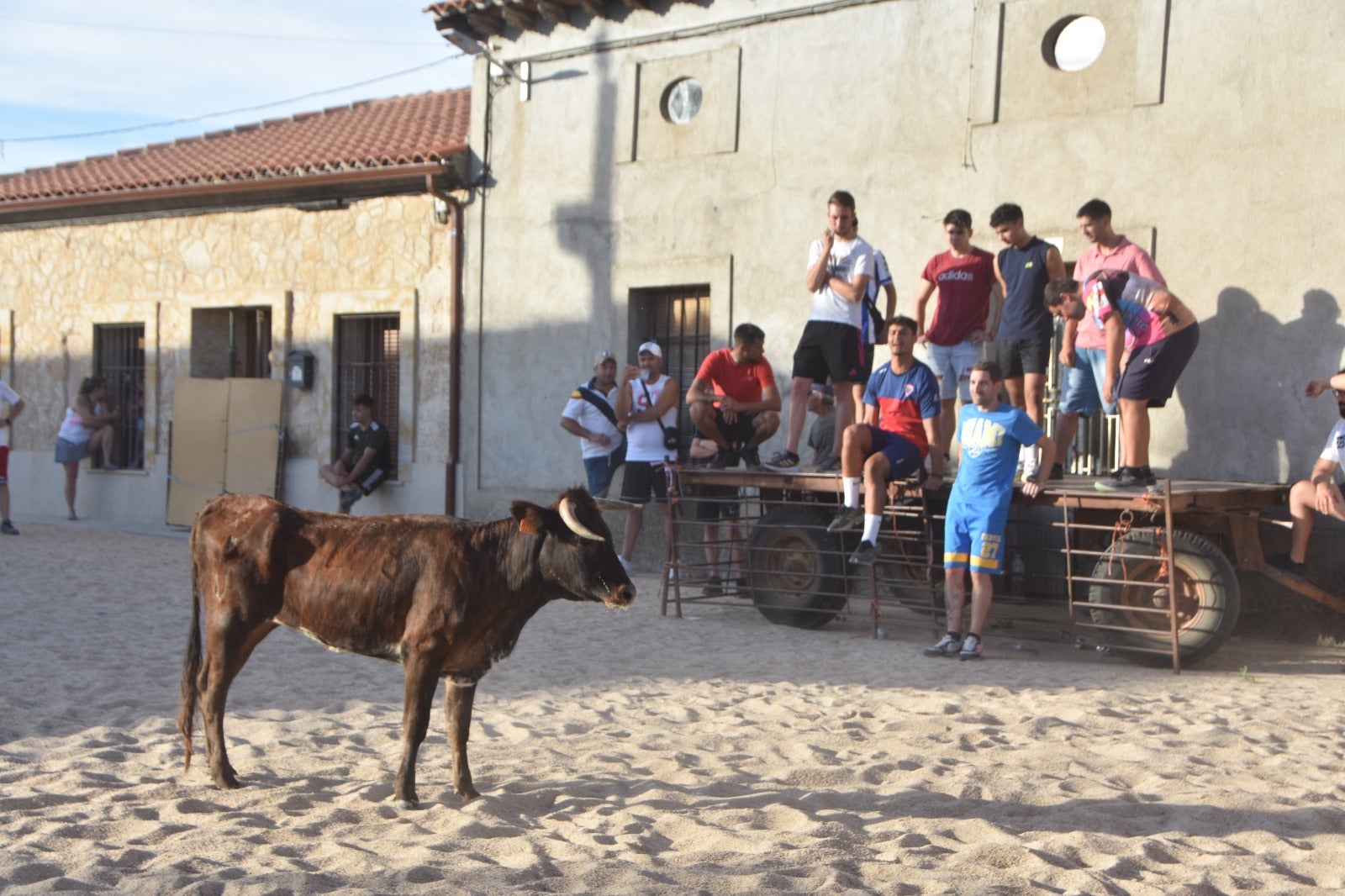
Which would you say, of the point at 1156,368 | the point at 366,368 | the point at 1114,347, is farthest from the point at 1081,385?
the point at 366,368

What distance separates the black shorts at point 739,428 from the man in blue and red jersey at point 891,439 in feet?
5.22

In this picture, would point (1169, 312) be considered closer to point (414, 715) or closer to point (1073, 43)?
point (1073, 43)

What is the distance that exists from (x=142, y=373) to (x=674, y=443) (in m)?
10.2

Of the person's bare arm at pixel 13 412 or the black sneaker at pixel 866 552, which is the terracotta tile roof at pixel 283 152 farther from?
the black sneaker at pixel 866 552

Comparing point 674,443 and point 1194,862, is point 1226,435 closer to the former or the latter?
point 674,443

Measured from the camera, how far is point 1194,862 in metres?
4.66

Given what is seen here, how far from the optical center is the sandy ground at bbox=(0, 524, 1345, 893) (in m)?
4.49

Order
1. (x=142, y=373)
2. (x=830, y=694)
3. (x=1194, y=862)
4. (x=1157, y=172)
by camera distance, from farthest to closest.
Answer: (x=142, y=373) → (x=1157, y=172) → (x=830, y=694) → (x=1194, y=862)

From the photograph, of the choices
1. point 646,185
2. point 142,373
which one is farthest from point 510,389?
point 142,373

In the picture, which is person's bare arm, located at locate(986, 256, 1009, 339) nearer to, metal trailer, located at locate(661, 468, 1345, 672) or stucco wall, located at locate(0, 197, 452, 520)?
metal trailer, located at locate(661, 468, 1345, 672)

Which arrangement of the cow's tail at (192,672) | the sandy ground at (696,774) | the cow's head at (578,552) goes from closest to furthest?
the sandy ground at (696,774)
the cow's head at (578,552)
the cow's tail at (192,672)

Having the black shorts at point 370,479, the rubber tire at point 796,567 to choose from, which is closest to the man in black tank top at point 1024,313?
the rubber tire at point 796,567

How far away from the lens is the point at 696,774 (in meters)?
5.82

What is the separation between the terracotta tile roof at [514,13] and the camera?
14.3 m
